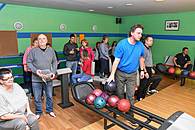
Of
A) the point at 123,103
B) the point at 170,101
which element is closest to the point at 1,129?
the point at 123,103

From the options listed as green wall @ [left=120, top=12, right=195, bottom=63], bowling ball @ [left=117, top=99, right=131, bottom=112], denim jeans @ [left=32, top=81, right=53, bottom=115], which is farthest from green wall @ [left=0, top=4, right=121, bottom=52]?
bowling ball @ [left=117, top=99, right=131, bottom=112]

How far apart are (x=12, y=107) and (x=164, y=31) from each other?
553cm

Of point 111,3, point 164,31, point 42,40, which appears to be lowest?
point 42,40

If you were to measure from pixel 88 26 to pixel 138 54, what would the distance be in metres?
4.19

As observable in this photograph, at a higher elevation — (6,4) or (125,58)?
(6,4)

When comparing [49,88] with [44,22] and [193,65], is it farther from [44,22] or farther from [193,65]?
[193,65]

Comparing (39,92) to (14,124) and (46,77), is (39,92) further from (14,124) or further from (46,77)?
(14,124)

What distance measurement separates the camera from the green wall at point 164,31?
5330mm

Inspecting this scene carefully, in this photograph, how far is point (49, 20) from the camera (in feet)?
16.6

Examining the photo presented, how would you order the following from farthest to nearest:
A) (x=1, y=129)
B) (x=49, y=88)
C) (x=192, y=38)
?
1. (x=192, y=38)
2. (x=49, y=88)
3. (x=1, y=129)

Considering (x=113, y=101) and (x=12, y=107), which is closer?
(x=12, y=107)

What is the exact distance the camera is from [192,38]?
529 centimetres

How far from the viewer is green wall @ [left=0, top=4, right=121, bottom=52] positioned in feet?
14.3

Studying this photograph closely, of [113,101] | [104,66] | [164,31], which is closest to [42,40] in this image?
[113,101]
